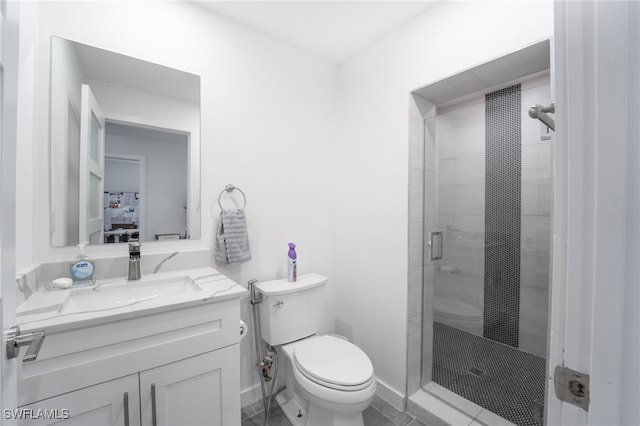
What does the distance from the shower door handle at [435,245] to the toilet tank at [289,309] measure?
73 cm

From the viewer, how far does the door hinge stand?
41 cm

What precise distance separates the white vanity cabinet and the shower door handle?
1.23m

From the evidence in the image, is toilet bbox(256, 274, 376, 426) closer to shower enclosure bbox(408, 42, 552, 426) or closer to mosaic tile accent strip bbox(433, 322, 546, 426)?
shower enclosure bbox(408, 42, 552, 426)

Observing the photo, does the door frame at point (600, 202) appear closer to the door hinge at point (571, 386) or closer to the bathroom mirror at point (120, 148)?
the door hinge at point (571, 386)

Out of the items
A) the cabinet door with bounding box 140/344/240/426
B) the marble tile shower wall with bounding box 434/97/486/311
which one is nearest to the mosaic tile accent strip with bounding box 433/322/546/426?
the marble tile shower wall with bounding box 434/97/486/311

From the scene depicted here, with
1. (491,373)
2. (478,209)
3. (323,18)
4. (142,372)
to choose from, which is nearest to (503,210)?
(478,209)

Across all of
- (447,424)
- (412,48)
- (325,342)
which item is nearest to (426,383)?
(447,424)

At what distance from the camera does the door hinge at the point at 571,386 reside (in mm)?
407

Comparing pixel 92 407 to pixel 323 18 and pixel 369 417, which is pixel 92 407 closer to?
pixel 369 417

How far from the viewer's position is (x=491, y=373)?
173 cm

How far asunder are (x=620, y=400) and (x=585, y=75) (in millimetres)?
446

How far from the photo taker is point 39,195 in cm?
118

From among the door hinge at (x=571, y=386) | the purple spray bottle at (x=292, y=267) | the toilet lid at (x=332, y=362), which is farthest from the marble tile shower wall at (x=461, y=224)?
the door hinge at (x=571, y=386)

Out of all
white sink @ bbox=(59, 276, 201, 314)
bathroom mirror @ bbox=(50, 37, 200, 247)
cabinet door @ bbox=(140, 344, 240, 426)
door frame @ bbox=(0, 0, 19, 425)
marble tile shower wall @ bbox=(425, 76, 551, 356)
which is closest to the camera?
door frame @ bbox=(0, 0, 19, 425)
